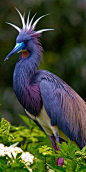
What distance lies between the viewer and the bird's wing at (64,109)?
410 centimetres

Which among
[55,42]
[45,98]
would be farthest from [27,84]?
[55,42]

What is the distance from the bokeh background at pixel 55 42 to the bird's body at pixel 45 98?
9.73 ft

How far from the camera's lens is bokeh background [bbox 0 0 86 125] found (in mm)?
7340

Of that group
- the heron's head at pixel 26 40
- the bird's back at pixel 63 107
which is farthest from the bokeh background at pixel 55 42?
the bird's back at pixel 63 107

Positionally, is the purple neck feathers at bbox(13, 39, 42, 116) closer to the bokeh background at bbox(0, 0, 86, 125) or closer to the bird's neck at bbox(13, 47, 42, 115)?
the bird's neck at bbox(13, 47, 42, 115)

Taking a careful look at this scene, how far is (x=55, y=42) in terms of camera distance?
7.80 meters

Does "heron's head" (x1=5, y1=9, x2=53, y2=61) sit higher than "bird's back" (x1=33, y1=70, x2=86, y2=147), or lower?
higher

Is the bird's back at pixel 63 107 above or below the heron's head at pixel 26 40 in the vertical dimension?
below

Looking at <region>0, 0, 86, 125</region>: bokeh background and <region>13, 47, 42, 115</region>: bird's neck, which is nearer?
<region>13, 47, 42, 115</region>: bird's neck

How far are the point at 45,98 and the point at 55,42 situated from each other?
3772 mm

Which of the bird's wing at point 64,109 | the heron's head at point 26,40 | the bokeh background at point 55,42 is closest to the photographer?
the bird's wing at point 64,109

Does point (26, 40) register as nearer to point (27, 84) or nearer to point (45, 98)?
point (27, 84)

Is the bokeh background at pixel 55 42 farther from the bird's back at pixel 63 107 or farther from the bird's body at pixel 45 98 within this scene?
the bird's back at pixel 63 107

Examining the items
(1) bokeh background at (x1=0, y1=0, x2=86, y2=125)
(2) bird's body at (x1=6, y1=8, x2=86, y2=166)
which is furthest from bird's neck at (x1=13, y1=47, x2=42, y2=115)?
(1) bokeh background at (x1=0, y1=0, x2=86, y2=125)
